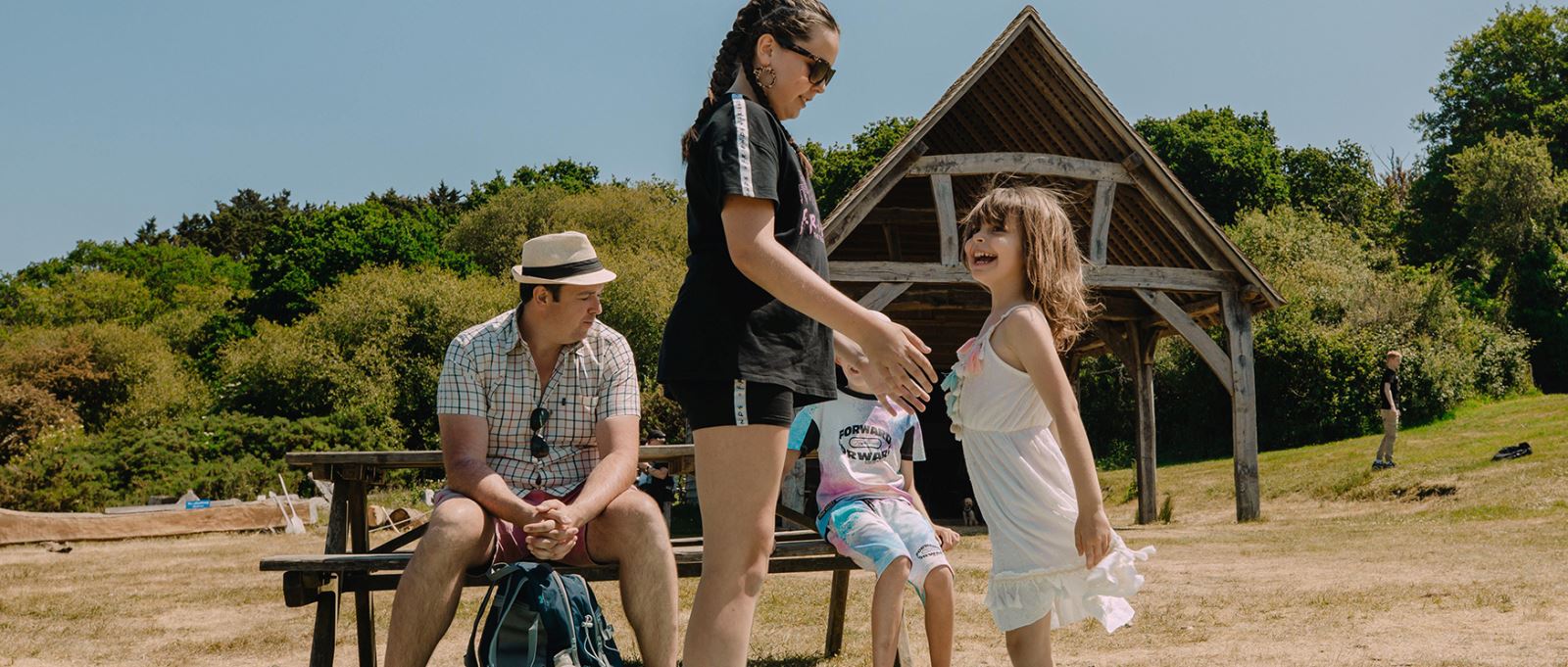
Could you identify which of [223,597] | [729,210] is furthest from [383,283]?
[729,210]

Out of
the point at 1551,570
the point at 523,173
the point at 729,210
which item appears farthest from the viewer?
the point at 523,173

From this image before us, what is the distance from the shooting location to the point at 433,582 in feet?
11.9

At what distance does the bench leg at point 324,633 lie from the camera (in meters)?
4.18

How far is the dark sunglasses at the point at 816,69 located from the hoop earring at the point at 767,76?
7cm

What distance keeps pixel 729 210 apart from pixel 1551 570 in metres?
7.25

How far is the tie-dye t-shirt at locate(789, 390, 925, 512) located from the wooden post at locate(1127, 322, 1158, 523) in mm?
12364

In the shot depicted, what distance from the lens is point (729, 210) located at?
2535mm

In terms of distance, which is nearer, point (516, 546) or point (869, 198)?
point (516, 546)

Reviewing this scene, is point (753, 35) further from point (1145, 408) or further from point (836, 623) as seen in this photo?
point (1145, 408)

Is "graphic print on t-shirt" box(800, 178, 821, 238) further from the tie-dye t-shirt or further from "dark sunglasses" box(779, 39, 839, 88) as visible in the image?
the tie-dye t-shirt

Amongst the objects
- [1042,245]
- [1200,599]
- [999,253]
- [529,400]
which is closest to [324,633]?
[529,400]

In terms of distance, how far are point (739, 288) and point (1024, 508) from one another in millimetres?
1138

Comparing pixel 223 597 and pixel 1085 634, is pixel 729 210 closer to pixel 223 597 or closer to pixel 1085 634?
pixel 1085 634

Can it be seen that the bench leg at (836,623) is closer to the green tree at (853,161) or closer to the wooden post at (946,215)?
the wooden post at (946,215)
